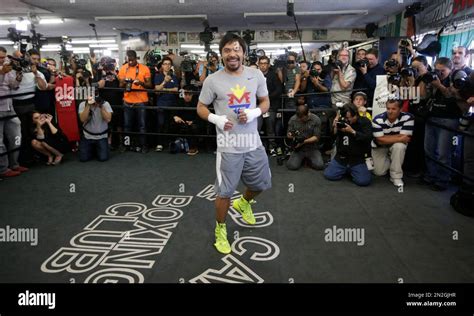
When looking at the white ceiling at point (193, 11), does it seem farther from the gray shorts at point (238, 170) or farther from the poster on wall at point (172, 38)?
the gray shorts at point (238, 170)

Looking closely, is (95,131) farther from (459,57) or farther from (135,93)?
(459,57)

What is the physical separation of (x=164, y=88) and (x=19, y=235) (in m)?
3.18

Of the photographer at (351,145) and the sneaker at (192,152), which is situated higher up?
the photographer at (351,145)

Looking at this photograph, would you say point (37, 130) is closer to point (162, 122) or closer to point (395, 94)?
point (162, 122)

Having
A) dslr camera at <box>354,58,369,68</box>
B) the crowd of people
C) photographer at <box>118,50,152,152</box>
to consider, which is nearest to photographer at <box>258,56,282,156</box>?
the crowd of people

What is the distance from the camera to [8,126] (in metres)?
4.11

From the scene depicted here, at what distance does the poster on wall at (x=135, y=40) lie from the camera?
12.1 metres

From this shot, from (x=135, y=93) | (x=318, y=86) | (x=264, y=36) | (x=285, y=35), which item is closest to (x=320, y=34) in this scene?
(x=285, y=35)

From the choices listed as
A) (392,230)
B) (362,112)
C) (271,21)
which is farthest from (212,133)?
(271,21)

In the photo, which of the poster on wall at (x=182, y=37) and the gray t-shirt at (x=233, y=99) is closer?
the gray t-shirt at (x=233, y=99)

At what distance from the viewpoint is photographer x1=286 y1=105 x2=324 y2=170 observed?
4340 millimetres

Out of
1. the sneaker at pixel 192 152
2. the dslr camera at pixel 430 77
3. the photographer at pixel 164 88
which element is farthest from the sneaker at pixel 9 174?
the dslr camera at pixel 430 77

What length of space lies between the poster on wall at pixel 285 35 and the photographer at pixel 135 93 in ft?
26.1

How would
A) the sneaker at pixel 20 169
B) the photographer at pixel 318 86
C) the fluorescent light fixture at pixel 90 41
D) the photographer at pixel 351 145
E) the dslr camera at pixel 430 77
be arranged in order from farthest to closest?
1. the fluorescent light fixture at pixel 90 41
2. the photographer at pixel 318 86
3. the sneaker at pixel 20 169
4. the photographer at pixel 351 145
5. the dslr camera at pixel 430 77
